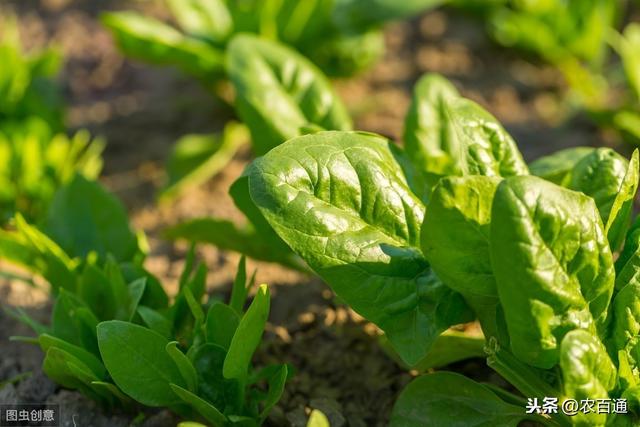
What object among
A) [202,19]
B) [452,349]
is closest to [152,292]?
[452,349]

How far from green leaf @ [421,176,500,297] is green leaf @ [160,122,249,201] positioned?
47.8 inches

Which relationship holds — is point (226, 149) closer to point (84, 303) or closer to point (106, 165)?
point (106, 165)

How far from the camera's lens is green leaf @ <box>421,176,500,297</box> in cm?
139

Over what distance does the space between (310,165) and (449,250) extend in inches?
11.2

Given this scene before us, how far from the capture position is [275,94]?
1969 mm

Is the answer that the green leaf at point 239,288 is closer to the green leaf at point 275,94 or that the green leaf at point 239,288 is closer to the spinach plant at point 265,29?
the green leaf at point 275,94

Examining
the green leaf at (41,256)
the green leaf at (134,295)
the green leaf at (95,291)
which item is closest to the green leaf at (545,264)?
the green leaf at (134,295)

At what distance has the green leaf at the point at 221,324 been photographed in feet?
5.26

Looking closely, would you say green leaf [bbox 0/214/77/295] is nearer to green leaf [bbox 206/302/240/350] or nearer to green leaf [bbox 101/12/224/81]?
green leaf [bbox 206/302/240/350]

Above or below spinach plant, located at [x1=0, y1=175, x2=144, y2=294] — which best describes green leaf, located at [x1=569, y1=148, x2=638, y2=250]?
above

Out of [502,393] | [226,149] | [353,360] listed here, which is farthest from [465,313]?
[226,149]

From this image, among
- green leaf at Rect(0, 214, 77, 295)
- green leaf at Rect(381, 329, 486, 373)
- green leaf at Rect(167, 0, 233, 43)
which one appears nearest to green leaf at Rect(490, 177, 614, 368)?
green leaf at Rect(381, 329, 486, 373)

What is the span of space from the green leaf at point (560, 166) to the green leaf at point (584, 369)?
0.43 meters

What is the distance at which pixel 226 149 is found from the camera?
2.62m
